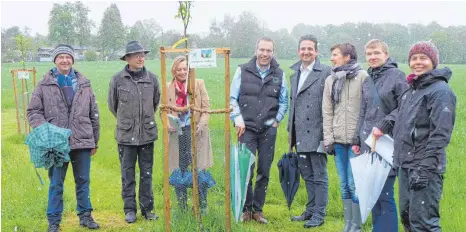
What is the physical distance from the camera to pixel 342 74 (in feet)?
14.3

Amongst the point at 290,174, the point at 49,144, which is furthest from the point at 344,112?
the point at 49,144

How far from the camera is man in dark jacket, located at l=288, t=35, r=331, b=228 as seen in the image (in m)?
4.80

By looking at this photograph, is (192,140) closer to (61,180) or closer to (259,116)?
(259,116)

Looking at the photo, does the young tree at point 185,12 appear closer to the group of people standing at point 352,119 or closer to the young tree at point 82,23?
the group of people standing at point 352,119

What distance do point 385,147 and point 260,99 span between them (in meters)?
1.40

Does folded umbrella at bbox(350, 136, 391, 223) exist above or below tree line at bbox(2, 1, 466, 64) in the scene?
below

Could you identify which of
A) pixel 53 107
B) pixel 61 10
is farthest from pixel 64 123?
pixel 61 10

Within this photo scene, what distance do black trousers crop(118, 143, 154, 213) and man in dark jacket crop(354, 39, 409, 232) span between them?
2.25 metres

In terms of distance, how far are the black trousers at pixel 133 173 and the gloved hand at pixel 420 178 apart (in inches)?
114

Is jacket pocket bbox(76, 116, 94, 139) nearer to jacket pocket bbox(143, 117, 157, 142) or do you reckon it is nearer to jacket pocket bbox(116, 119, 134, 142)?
jacket pocket bbox(116, 119, 134, 142)

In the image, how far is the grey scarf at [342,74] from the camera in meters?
4.36

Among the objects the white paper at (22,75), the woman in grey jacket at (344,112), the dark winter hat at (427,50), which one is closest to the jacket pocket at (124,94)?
the woman in grey jacket at (344,112)

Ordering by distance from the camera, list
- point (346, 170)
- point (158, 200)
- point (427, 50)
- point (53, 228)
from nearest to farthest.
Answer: point (427, 50) < point (346, 170) < point (53, 228) < point (158, 200)

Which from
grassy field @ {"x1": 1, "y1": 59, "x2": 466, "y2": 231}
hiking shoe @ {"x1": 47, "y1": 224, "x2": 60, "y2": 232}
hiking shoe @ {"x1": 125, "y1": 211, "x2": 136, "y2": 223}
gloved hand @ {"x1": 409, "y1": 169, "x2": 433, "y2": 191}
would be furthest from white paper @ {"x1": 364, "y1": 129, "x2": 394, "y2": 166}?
hiking shoe @ {"x1": 47, "y1": 224, "x2": 60, "y2": 232}
